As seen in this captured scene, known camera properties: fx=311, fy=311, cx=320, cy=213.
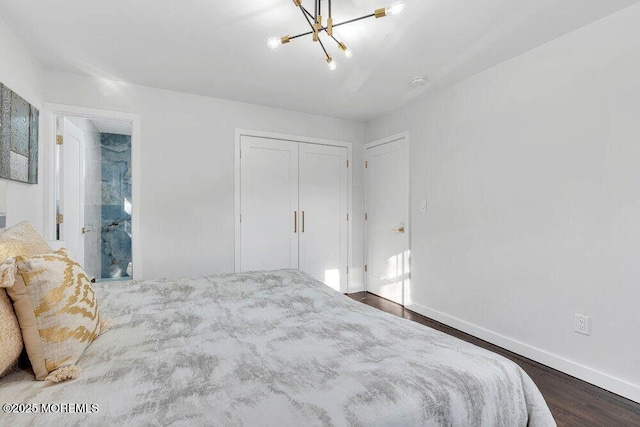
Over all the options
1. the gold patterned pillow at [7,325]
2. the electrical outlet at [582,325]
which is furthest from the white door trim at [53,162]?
the electrical outlet at [582,325]

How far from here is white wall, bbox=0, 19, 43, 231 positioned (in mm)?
2098

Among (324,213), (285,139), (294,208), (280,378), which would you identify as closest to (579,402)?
(280,378)

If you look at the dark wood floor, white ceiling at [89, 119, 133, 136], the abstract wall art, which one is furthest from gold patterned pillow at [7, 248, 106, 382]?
white ceiling at [89, 119, 133, 136]

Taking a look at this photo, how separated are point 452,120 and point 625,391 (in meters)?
2.38

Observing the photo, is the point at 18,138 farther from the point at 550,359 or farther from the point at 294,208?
the point at 550,359

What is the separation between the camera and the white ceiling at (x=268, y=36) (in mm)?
1919

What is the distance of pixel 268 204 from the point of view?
376cm

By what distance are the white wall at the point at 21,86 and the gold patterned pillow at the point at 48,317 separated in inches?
61.6

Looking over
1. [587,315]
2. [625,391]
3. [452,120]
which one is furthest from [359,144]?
[625,391]

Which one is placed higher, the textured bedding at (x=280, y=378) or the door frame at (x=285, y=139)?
the door frame at (x=285, y=139)

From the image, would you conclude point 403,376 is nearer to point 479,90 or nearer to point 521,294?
point 521,294

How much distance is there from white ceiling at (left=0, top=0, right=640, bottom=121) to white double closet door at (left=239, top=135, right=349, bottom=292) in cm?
88

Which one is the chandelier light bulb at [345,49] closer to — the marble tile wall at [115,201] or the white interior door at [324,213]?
the white interior door at [324,213]

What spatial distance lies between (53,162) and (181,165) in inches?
41.2
